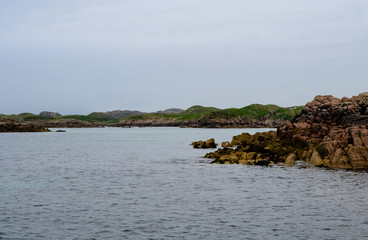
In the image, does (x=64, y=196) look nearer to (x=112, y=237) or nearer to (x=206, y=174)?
(x=112, y=237)

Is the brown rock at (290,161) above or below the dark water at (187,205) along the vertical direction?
above

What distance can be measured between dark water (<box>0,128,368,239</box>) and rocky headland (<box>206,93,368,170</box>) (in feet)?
14.6

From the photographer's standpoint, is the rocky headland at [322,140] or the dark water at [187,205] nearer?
the dark water at [187,205]

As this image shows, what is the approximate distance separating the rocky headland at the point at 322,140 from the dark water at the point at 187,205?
444 centimetres

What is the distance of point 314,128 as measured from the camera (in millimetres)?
62438

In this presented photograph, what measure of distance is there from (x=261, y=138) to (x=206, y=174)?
121ft

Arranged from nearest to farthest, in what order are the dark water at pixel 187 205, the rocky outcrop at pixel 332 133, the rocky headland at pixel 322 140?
the dark water at pixel 187 205, the rocky outcrop at pixel 332 133, the rocky headland at pixel 322 140

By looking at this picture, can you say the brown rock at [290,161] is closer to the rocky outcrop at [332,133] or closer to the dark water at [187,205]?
the rocky outcrop at [332,133]

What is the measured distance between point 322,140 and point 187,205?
31.6 meters

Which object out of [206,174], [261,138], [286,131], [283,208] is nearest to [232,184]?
[206,174]

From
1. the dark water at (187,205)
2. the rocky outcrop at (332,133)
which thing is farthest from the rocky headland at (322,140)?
the dark water at (187,205)

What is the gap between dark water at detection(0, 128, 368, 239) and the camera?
68.1 feet

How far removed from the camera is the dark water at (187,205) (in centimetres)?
2075

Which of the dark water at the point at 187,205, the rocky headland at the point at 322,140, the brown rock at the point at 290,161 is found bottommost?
the dark water at the point at 187,205
